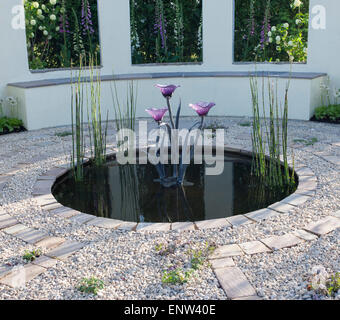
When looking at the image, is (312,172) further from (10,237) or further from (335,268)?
(10,237)

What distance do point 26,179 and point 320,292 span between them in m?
2.78

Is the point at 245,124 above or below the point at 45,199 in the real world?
above

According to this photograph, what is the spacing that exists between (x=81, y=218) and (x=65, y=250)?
1.64 feet

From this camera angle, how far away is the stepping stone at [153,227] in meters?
2.94

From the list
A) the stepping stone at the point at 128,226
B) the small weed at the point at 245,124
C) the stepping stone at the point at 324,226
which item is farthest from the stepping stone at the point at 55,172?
the small weed at the point at 245,124

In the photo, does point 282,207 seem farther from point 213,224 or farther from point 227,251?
point 227,251

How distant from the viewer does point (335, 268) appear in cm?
238

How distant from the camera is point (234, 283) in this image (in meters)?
A: 2.26

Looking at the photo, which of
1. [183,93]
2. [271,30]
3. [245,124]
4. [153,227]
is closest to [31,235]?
[153,227]

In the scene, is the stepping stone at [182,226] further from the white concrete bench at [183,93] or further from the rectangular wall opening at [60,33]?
the rectangular wall opening at [60,33]

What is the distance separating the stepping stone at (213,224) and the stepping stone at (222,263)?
17.8 inches

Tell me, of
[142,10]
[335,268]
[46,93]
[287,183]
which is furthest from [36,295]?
[142,10]

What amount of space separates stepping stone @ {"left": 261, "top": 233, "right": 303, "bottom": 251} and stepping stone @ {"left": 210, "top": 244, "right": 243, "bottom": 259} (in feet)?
0.64

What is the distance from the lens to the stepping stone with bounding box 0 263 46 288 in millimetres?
2311
